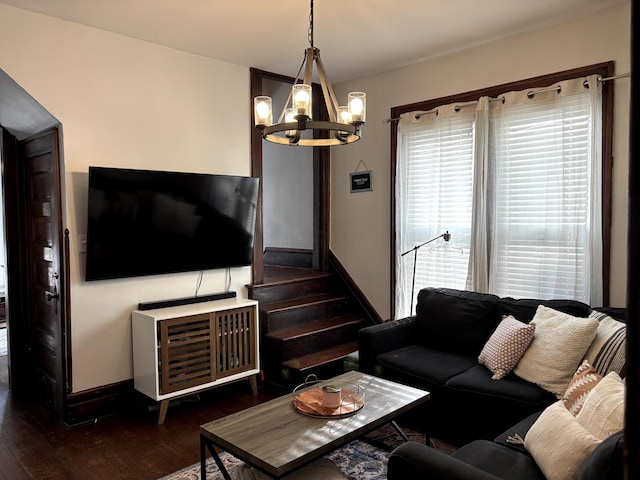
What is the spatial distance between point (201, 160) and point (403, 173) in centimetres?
181

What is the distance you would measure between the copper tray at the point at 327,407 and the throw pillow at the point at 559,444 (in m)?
0.83

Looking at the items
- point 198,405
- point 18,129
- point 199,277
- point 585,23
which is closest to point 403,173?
point 585,23

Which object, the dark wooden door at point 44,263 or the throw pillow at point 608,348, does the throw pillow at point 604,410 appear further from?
the dark wooden door at point 44,263

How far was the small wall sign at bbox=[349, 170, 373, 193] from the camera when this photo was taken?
474 centimetres

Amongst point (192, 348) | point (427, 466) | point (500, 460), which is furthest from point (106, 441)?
point (500, 460)

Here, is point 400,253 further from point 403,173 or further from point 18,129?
point 18,129

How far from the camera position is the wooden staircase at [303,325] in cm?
409

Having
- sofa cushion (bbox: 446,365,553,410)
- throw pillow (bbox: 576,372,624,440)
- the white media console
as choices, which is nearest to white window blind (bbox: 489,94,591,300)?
sofa cushion (bbox: 446,365,553,410)

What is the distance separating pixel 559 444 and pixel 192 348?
102 inches

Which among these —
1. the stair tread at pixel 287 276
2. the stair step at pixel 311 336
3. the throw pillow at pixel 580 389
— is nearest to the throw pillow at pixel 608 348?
the throw pillow at pixel 580 389

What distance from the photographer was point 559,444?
1.77 m

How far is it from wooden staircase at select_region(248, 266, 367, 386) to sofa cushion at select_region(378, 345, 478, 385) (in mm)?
829

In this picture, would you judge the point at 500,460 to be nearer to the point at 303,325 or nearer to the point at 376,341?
the point at 376,341

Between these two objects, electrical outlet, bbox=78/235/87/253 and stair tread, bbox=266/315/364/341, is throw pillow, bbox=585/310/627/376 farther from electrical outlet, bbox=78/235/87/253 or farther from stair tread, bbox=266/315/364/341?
electrical outlet, bbox=78/235/87/253
